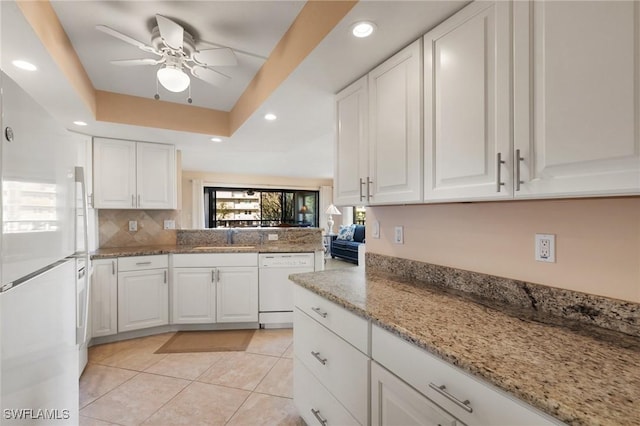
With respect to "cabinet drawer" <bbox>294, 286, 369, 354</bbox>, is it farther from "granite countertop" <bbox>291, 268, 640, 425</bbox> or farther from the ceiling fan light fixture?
the ceiling fan light fixture

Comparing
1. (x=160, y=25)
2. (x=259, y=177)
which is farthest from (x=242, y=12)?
(x=259, y=177)

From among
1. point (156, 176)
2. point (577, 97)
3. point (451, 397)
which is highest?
point (156, 176)

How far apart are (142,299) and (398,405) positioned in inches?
115

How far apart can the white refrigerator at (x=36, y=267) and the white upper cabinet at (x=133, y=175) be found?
2.04 meters

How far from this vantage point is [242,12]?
5.49 feet

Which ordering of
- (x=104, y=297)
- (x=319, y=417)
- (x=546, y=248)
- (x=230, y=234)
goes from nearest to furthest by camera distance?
(x=546, y=248) < (x=319, y=417) < (x=104, y=297) < (x=230, y=234)

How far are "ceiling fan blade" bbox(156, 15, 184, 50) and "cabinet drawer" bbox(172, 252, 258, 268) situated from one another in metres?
2.03

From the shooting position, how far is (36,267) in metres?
1.03

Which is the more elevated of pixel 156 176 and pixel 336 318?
pixel 156 176

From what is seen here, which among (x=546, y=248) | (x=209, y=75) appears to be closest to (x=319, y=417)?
(x=546, y=248)

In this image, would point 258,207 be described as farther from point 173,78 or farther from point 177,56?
point 173,78

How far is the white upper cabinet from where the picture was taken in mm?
3168

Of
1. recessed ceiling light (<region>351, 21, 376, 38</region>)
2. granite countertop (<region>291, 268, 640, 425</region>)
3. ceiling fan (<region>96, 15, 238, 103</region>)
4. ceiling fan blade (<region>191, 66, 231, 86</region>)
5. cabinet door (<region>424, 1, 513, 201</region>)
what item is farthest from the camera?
ceiling fan blade (<region>191, 66, 231, 86</region>)

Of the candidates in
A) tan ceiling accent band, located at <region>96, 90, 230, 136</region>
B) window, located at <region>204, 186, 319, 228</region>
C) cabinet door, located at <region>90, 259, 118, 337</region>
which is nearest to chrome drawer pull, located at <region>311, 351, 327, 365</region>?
cabinet door, located at <region>90, 259, 118, 337</region>
